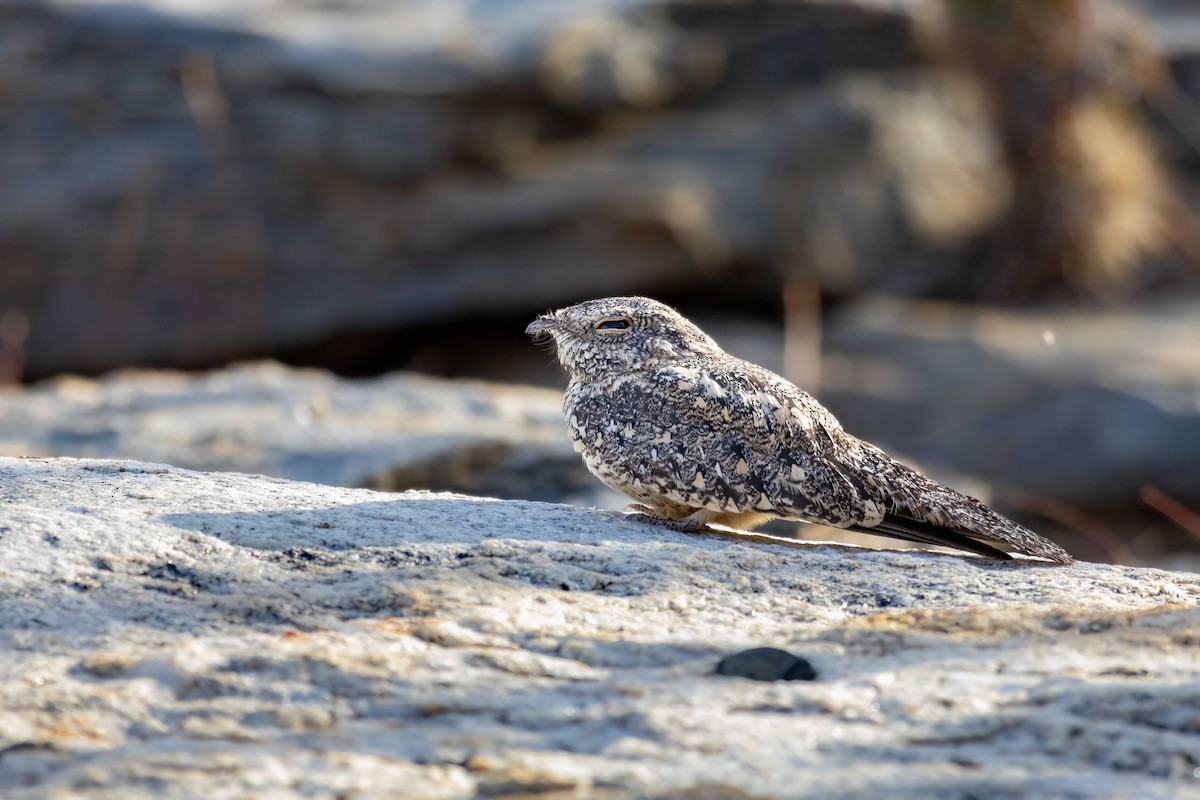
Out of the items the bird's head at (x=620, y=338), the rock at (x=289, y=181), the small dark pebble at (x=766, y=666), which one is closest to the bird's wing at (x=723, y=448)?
the bird's head at (x=620, y=338)

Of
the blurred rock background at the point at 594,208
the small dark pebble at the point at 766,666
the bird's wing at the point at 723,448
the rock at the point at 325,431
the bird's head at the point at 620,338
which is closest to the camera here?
the small dark pebble at the point at 766,666

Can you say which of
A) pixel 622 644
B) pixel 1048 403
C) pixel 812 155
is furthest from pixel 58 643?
pixel 812 155

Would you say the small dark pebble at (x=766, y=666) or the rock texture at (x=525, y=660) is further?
the small dark pebble at (x=766, y=666)

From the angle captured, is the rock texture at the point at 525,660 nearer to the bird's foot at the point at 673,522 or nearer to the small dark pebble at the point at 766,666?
the small dark pebble at the point at 766,666

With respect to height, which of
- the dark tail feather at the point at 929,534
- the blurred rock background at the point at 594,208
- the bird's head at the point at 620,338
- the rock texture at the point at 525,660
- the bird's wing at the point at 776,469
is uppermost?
the blurred rock background at the point at 594,208

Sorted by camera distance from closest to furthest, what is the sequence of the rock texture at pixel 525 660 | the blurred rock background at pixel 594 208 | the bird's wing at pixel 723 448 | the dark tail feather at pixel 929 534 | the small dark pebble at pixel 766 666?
the rock texture at pixel 525 660, the small dark pebble at pixel 766 666, the bird's wing at pixel 723 448, the dark tail feather at pixel 929 534, the blurred rock background at pixel 594 208

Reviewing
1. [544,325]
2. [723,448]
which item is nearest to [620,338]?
[544,325]

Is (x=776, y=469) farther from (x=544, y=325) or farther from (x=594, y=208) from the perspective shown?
(x=594, y=208)

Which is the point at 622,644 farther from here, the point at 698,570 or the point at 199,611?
the point at 199,611
